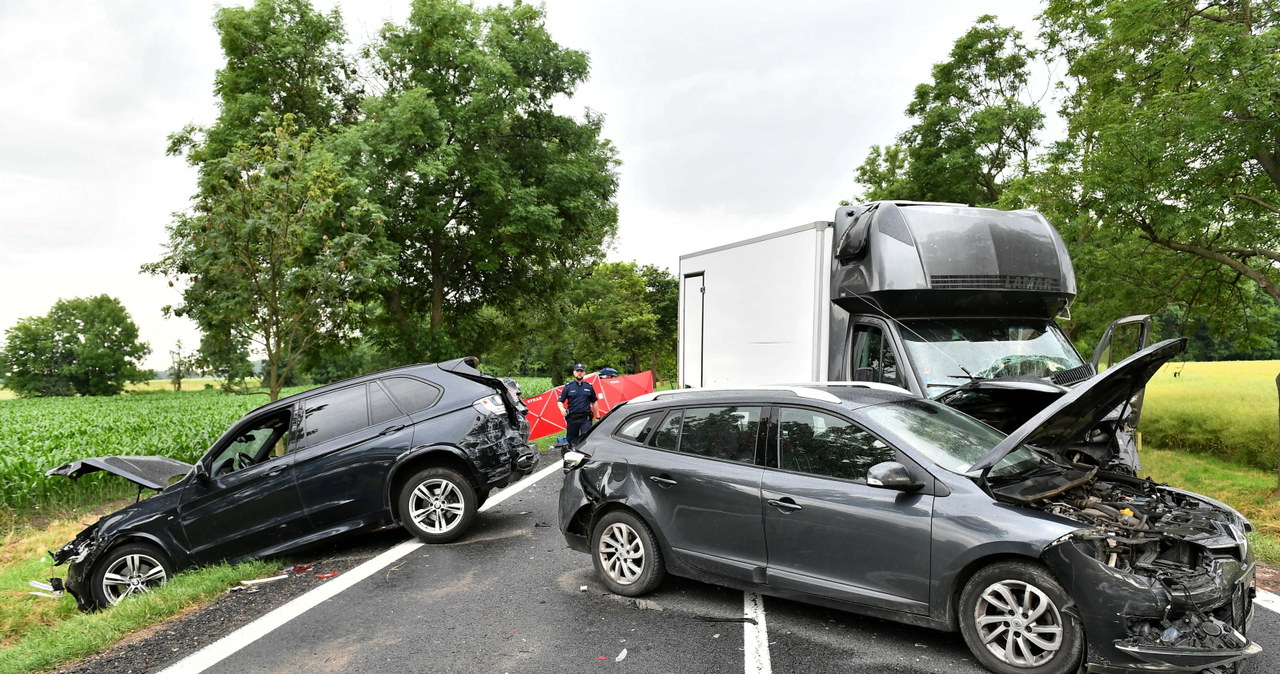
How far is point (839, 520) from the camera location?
13.3ft

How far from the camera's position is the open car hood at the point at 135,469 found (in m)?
6.28

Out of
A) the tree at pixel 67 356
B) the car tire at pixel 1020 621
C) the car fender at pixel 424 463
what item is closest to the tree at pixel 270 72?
the car fender at pixel 424 463

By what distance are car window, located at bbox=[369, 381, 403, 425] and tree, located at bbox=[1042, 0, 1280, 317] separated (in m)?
9.08

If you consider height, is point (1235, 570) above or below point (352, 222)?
below

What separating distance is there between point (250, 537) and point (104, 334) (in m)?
84.4

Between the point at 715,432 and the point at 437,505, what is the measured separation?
10.6 ft

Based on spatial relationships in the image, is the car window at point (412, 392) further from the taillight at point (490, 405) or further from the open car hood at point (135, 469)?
the open car hood at point (135, 469)

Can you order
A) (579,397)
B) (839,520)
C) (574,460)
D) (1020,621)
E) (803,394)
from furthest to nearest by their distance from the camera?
(579,397)
(574,460)
(803,394)
(839,520)
(1020,621)

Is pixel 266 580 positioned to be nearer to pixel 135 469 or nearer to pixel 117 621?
pixel 117 621

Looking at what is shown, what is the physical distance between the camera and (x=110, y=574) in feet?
20.5

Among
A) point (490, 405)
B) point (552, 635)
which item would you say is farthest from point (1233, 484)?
point (552, 635)

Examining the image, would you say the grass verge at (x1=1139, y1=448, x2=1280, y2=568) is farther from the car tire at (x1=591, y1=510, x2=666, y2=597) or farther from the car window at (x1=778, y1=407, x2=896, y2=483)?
the car tire at (x1=591, y1=510, x2=666, y2=597)

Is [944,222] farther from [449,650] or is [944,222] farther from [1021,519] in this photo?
[449,650]

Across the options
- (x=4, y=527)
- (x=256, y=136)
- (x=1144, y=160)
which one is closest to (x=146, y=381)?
(x=256, y=136)
